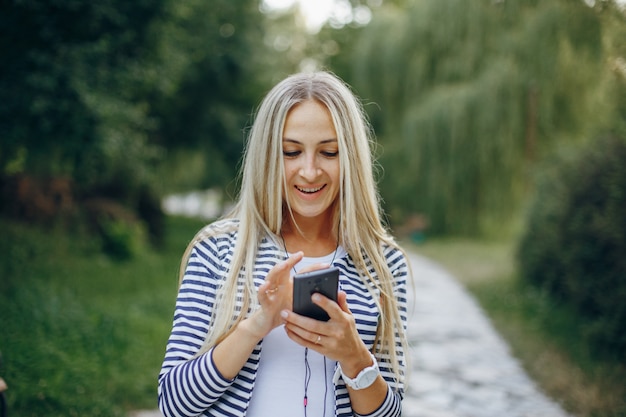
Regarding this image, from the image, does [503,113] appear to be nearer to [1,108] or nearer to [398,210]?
[398,210]

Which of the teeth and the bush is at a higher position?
the bush

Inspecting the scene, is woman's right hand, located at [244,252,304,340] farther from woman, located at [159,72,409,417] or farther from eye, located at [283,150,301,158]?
eye, located at [283,150,301,158]

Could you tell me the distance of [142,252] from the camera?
11.6 meters

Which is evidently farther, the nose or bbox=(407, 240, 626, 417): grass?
bbox=(407, 240, 626, 417): grass

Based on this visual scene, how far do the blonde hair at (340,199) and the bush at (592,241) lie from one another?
11.5 ft

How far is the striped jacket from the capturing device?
1457mm

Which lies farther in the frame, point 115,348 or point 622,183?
point 115,348

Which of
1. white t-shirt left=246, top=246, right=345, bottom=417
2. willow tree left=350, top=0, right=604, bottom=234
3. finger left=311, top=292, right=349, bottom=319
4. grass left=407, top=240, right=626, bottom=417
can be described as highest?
willow tree left=350, top=0, right=604, bottom=234

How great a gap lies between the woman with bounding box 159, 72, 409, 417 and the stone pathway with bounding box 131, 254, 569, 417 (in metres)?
1.34

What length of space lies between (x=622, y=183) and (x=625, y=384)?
1512 mm

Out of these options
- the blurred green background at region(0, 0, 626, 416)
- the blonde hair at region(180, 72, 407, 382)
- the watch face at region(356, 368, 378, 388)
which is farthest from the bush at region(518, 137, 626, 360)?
the watch face at region(356, 368, 378, 388)

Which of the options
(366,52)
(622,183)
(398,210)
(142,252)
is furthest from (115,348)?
(398,210)

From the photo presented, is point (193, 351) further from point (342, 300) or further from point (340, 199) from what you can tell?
point (340, 199)

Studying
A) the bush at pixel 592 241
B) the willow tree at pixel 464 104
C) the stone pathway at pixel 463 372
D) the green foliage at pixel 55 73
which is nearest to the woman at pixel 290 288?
the stone pathway at pixel 463 372
